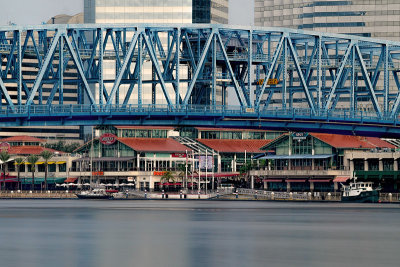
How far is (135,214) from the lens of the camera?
455ft

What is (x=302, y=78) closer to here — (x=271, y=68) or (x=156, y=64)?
(x=271, y=68)

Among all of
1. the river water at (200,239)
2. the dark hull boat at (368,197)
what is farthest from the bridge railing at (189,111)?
the dark hull boat at (368,197)

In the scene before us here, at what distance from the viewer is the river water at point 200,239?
79269 mm

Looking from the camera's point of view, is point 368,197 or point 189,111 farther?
point 368,197

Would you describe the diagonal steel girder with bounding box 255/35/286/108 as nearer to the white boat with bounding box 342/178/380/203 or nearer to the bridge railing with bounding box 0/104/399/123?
the bridge railing with bounding box 0/104/399/123

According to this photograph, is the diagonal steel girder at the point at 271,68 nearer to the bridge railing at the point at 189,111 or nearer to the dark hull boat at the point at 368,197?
the bridge railing at the point at 189,111

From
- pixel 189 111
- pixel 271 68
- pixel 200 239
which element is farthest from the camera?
pixel 271 68

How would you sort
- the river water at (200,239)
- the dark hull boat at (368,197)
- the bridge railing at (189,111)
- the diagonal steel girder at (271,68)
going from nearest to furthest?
the river water at (200,239), the bridge railing at (189,111), the diagonal steel girder at (271,68), the dark hull boat at (368,197)

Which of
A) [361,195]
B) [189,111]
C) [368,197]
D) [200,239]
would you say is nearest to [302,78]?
[189,111]

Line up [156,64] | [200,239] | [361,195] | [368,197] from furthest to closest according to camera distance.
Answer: [368,197]
[361,195]
[156,64]
[200,239]

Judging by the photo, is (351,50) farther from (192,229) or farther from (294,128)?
(192,229)

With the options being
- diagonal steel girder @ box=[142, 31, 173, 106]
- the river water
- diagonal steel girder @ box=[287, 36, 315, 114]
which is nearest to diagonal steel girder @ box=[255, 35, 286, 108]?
diagonal steel girder @ box=[287, 36, 315, 114]

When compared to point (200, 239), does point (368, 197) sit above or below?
below

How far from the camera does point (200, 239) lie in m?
95.9
